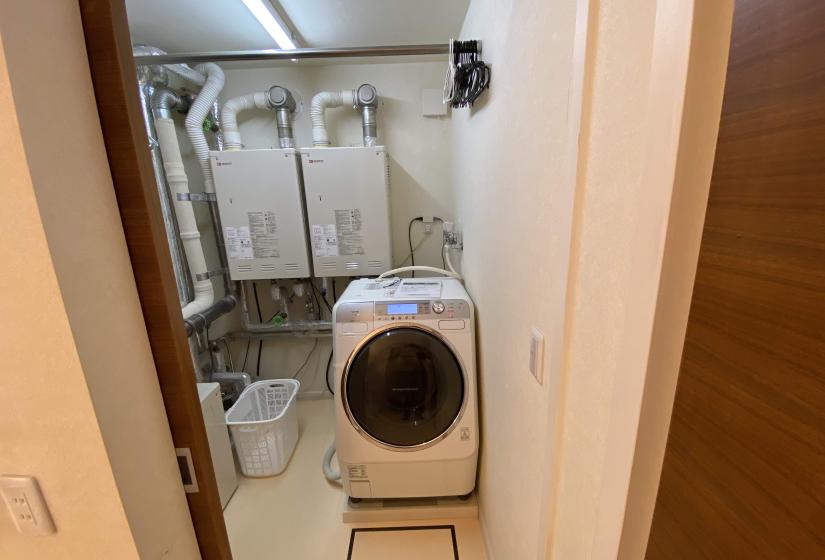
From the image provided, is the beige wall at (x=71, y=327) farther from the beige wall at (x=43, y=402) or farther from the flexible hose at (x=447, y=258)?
the flexible hose at (x=447, y=258)

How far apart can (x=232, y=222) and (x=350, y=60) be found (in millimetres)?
1331

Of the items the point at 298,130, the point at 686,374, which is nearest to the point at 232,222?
the point at 298,130

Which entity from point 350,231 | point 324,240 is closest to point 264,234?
point 324,240

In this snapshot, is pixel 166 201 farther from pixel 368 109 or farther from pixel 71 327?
pixel 71 327

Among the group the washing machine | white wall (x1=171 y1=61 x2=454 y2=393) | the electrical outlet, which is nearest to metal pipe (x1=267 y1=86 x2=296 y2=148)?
white wall (x1=171 y1=61 x2=454 y2=393)

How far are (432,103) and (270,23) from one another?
107 centimetres

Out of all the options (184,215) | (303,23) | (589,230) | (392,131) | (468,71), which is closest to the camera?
(589,230)

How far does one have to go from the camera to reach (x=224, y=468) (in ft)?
5.58

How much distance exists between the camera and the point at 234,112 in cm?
213

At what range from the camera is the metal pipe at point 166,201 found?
5.99 feet

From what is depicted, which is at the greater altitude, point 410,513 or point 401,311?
point 401,311

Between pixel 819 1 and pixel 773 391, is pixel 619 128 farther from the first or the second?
pixel 773 391

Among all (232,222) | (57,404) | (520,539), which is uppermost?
(232,222)

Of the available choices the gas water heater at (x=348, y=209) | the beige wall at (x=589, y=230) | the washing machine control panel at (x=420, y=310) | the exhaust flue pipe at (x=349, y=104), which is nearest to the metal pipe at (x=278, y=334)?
the gas water heater at (x=348, y=209)
